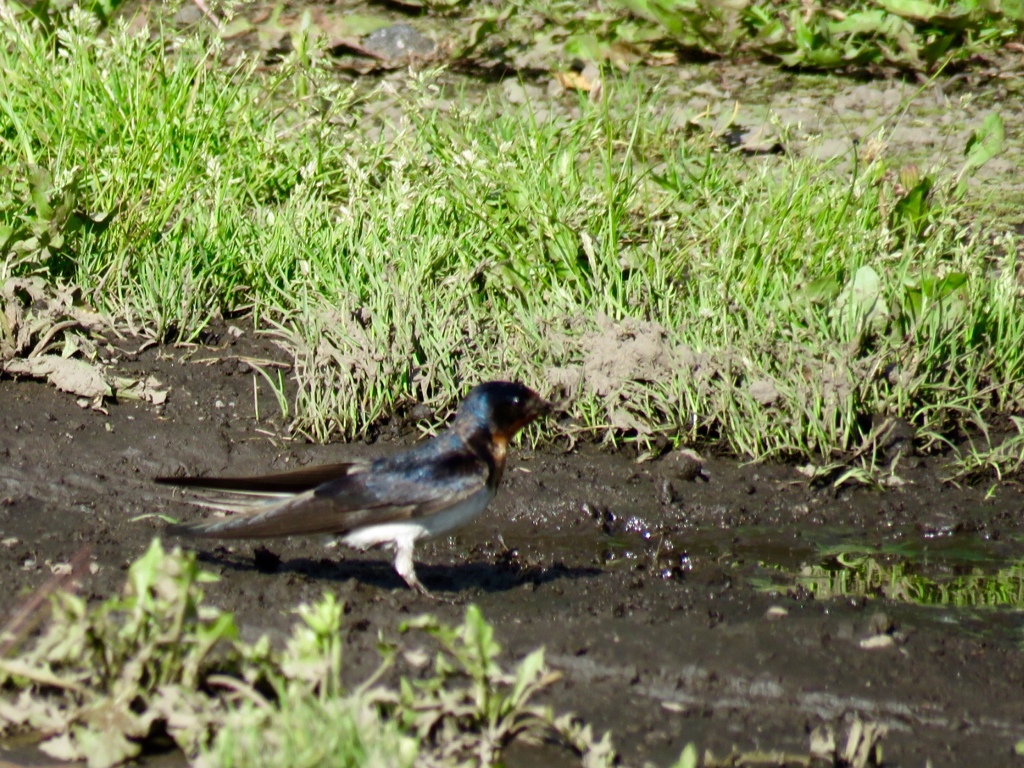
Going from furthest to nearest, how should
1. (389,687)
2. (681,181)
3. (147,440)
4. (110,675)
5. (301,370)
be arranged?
(681,181) < (301,370) < (147,440) < (389,687) < (110,675)

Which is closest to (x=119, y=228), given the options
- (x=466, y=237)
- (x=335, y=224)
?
(x=335, y=224)

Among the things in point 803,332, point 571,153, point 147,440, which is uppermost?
point 571,153

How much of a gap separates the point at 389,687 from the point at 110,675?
0.73 metres

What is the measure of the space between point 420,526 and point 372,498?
18 centimetres

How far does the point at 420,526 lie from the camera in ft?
15.8

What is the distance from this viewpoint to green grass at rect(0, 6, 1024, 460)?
19.2 feet

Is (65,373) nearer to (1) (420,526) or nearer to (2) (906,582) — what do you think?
(1) (420,526)

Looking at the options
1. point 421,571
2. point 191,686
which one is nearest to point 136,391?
point 421,571

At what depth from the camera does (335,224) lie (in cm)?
673

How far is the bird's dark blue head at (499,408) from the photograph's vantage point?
5.00 metres

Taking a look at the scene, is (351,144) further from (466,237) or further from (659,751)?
(659,751)

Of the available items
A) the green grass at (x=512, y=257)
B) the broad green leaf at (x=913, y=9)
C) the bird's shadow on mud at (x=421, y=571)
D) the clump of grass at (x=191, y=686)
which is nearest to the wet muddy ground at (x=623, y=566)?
the bird's shadow on mud at (x=421, y=571)

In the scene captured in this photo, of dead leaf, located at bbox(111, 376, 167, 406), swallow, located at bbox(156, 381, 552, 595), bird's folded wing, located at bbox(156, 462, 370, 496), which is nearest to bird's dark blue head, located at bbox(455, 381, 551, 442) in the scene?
swallow, located at bbox(156, 381, 552, 595)

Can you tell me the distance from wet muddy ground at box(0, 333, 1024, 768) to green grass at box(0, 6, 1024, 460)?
265mm
